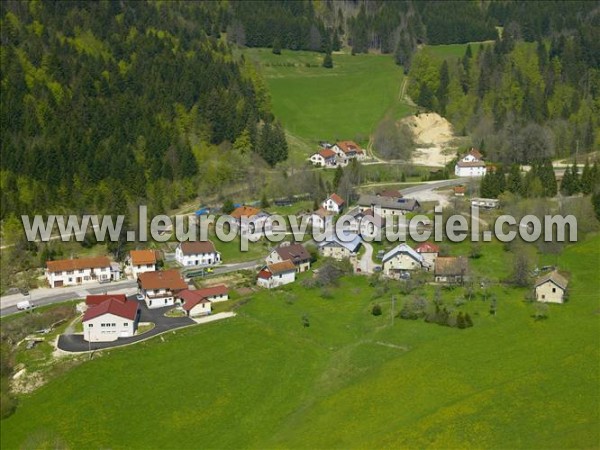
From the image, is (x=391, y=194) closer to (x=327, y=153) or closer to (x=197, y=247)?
(x=327, y=153)

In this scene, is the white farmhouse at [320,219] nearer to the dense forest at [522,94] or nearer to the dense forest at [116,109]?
the dense forest at [116,109]

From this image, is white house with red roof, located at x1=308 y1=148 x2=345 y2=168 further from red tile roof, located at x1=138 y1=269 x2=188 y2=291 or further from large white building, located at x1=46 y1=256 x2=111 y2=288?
red tile roof, located at x1=138 y1=269 x2=188 y2=291

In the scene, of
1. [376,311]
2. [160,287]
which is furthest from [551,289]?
[160,287]

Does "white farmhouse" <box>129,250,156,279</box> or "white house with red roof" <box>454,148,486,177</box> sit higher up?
"white house with red roof" <box>454,148,486,177</box>

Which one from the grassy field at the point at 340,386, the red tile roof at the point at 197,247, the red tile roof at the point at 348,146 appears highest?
the red tile roof at the point at 348,146

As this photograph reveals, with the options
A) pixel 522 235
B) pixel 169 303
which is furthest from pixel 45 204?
pixel 522 235

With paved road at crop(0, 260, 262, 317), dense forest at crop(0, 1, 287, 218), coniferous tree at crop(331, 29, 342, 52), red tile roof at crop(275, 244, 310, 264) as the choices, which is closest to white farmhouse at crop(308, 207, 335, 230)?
red tile roof at crop(275, 244, 310, 264)

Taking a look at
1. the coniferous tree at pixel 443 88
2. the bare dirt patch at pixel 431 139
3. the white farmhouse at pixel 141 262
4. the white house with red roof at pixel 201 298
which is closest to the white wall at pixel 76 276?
the white farmhouse at pixel 141 262
